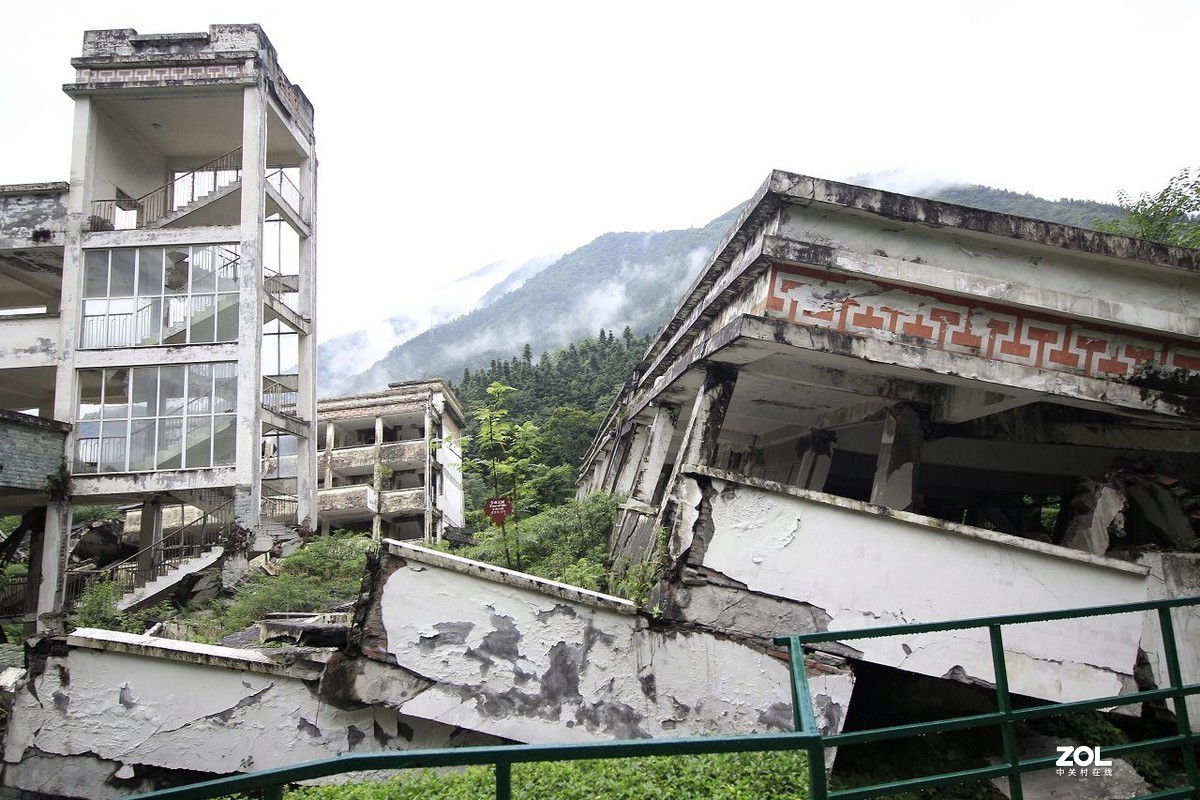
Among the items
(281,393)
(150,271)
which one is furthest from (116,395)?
(281,393)

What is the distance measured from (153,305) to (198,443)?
11.1ft

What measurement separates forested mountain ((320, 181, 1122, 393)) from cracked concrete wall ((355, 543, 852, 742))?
288ft

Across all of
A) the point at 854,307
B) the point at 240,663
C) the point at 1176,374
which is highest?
the point at 854,307

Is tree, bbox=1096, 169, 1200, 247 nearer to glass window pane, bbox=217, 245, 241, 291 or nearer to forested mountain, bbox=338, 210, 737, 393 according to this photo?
glass window pane, bbox=217, 245, 241, 291

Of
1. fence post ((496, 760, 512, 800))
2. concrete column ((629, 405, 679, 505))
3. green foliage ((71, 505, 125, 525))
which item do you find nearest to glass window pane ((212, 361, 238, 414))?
green foliage ((71, 505, 125, 525))

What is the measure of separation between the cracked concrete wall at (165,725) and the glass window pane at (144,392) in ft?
41.7

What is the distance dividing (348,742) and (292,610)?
22.6 feet

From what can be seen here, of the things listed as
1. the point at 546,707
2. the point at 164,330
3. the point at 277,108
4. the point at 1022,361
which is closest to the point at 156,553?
the point at 164,330

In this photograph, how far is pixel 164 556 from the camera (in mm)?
17938

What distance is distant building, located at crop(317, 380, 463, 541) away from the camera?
31266 millimetres

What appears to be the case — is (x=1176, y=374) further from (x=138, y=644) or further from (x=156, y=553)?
(x=156, y=553)

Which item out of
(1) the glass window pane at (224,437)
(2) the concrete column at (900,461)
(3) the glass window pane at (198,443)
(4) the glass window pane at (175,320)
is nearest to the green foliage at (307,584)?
(1) the glass window pane at (224,437)

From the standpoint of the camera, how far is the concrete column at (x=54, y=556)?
17.2 metres

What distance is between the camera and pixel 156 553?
17859 mm
